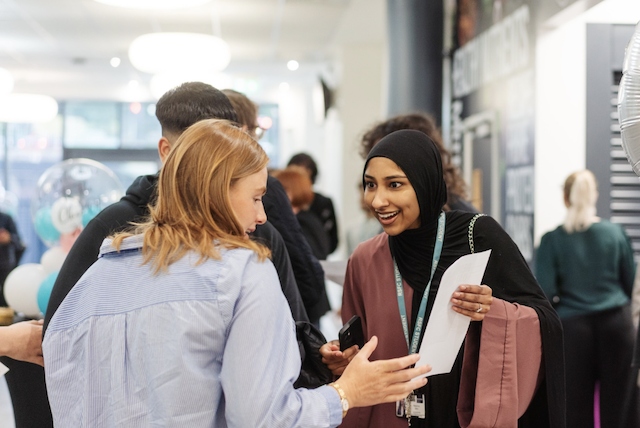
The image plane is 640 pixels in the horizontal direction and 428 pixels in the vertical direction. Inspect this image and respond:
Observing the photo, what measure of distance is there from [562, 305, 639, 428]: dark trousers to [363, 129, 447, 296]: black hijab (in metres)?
2.47

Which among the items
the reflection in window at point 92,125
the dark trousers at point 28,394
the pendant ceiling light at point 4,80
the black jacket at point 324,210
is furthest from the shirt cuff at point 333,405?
the reflection in window at point 92,125

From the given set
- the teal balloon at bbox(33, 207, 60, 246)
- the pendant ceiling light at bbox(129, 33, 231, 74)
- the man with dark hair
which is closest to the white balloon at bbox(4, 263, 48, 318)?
the teal balloon at bbox(33, 207, 60, 246)

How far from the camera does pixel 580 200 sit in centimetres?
432

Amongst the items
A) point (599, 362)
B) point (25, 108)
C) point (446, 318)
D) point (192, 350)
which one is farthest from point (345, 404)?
point (25, 108)

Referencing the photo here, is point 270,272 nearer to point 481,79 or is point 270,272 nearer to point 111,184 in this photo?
point 111,184

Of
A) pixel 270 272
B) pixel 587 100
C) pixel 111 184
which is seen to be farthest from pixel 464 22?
pixel 270 272

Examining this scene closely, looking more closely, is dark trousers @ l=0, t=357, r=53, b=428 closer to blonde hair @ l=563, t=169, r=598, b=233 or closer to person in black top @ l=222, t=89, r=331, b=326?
person in black top @ l=222, t=89, r=331, b=326

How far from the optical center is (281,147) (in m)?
15.6

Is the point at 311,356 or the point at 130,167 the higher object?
the point at 130,167

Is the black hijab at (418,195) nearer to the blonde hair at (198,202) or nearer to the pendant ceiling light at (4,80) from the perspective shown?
the blonde hair at (198,202)

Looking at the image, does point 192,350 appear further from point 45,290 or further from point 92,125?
point 92,125

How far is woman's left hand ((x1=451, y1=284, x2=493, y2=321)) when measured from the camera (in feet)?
6.40

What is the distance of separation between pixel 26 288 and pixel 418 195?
2.54 m

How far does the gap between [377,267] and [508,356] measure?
438 mm
